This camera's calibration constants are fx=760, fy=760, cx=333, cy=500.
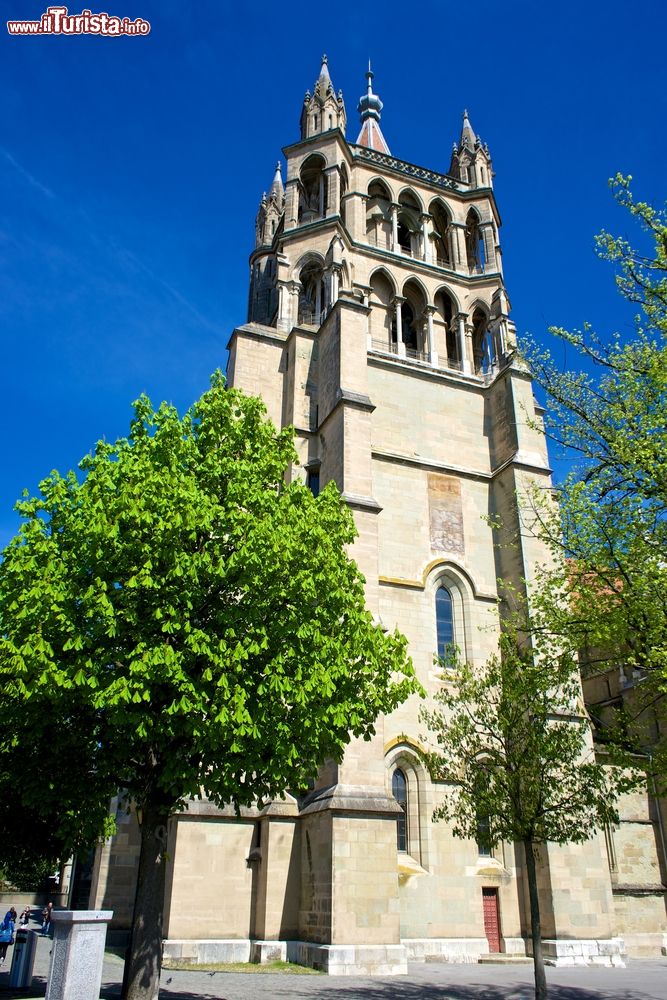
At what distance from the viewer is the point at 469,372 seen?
89.8 ft

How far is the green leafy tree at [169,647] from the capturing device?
10.3 metres

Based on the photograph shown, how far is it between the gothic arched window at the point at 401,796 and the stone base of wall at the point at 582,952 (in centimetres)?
380

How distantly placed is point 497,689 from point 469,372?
15166 mm

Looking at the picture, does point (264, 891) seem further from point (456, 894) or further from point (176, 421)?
point (176, 421)

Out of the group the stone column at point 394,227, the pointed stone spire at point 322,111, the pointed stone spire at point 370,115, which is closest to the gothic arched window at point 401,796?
the stone column at point 394,227

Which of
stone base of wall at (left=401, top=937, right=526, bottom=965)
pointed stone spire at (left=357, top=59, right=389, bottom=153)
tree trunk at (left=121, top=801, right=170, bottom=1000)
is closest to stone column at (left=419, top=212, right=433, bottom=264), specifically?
pointed stone spire at (left=357, top=59, right=389, bottom=153)

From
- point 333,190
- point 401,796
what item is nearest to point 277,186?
point 333,190

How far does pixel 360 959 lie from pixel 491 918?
5.36 meters

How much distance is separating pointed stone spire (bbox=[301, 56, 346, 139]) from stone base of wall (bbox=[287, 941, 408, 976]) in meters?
28.1

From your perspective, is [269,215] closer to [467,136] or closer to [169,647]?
[467,136]

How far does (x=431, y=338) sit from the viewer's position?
91.4 feet

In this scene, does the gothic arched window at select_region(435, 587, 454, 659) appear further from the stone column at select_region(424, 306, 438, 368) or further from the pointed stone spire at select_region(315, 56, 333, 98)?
the pointed stone spire at select_region(315, 56, 333, 98)

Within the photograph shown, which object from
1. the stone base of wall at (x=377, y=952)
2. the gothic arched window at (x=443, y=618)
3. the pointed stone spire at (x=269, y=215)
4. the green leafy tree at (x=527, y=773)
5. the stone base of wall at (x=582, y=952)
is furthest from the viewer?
the pointed stone spire at (x=269, y=215)

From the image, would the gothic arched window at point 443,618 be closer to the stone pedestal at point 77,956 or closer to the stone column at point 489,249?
the stone pedestal at point 77,956
